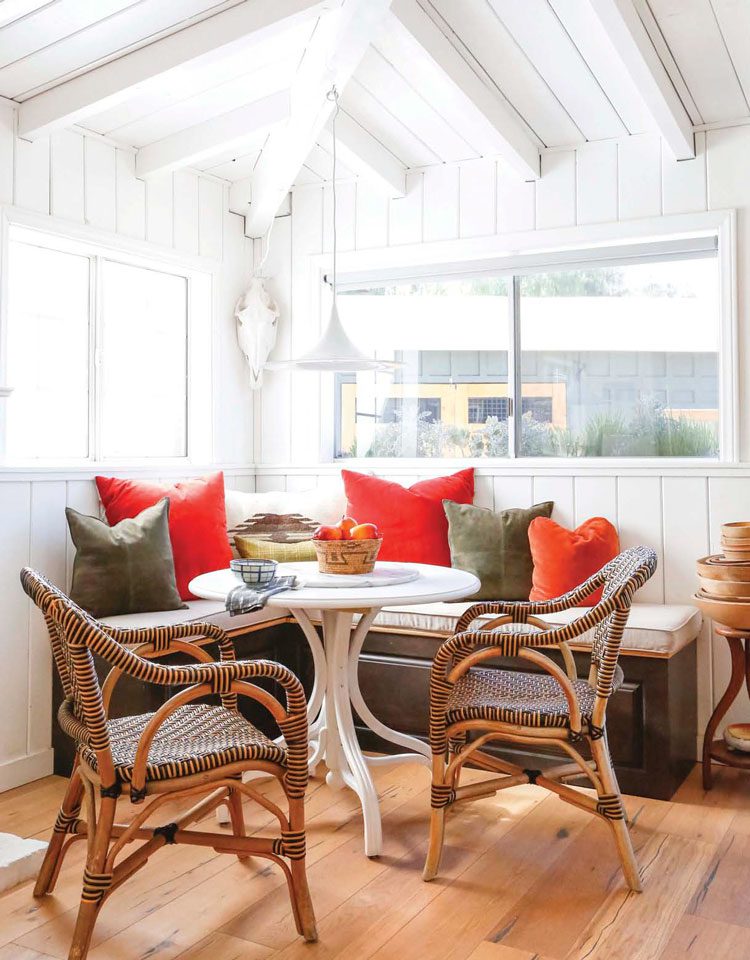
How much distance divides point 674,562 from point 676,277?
1172 mm

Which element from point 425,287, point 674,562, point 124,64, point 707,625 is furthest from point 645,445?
point 124,64

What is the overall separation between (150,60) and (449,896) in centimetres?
265

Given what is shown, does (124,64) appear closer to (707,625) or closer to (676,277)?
(676,277)

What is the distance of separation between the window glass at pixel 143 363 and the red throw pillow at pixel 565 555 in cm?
174

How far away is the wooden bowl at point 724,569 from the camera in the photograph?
291 cm

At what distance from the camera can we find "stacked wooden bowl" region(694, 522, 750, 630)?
9.51 feet

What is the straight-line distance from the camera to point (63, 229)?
3.36 m

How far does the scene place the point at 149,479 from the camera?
12.3 ft

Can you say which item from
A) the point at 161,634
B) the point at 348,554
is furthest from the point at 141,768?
the point at 348,554

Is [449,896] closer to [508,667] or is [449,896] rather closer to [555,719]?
[555,719]

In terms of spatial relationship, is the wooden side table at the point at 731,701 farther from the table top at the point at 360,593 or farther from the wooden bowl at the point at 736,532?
the table top at the point at 360,593

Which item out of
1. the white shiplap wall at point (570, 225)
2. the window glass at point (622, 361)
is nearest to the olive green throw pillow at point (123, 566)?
the white shiplap wall at point (570, 225)

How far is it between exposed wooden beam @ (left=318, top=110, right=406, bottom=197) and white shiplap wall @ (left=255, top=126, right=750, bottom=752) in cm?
9

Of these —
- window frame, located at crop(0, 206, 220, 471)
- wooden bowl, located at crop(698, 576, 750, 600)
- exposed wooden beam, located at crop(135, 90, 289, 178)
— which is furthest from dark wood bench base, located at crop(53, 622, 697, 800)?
exposed wooden beam, located at crop(135, 90, 289, 178)
